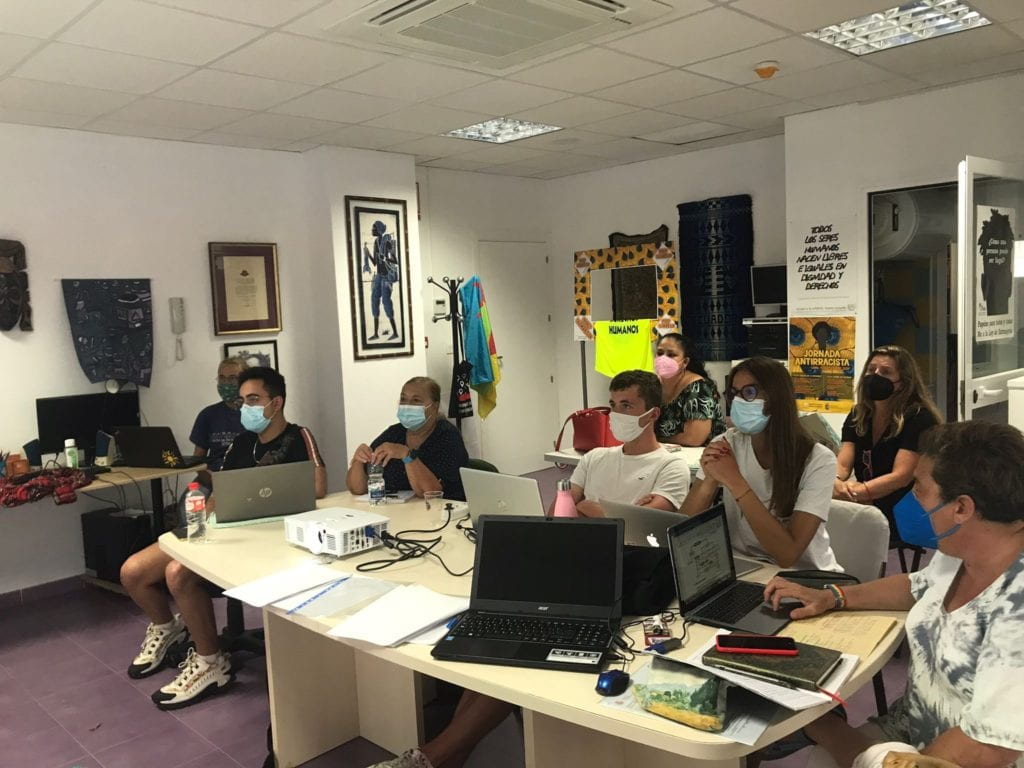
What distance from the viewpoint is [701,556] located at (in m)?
2.06

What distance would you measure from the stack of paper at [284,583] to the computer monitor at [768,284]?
13.7ft

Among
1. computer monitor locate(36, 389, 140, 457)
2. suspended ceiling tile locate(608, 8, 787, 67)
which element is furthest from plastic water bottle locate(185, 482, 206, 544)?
suspended ceiling tile locate(608, 8, 787, 67)

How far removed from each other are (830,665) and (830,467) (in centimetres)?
90

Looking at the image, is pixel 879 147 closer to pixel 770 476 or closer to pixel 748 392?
pixel 748 392

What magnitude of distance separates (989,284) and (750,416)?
2539 mm

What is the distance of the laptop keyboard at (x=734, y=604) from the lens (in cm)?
195

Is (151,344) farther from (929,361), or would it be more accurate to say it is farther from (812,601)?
(929,361)

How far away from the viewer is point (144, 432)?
15.0 ft

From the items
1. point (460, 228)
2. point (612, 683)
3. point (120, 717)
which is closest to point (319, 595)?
point (612, 683)

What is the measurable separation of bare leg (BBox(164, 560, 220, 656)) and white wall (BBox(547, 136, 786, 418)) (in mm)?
4276

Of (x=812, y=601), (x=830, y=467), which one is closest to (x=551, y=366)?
(x=830, y=467)

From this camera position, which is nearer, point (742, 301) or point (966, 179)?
point (966, 179)

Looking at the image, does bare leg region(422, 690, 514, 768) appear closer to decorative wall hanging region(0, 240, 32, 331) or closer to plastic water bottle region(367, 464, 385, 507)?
plastic water bottle region(367, 464, 385, 507)

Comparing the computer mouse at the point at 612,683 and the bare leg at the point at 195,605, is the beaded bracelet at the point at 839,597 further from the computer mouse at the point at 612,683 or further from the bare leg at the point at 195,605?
the bare leg at the point at 195,605
